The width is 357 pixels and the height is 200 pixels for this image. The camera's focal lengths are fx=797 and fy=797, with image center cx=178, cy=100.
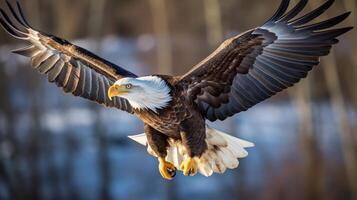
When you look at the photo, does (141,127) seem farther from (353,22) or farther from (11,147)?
(353,22)

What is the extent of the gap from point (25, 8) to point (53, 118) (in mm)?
2149

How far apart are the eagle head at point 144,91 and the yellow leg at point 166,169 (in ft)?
1.25

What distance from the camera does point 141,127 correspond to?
12188 mm

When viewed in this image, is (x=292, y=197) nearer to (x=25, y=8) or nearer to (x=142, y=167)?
(x=142, y=167)

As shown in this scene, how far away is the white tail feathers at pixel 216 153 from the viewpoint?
4586 millimetres

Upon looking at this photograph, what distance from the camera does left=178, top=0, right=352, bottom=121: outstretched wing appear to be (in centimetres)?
430

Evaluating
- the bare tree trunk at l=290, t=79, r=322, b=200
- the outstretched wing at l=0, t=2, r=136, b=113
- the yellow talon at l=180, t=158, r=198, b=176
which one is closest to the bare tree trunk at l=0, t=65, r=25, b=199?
the bare tree trunk at l=290, t=79, r=322, b=200

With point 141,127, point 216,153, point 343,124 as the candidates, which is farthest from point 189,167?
point 141,127

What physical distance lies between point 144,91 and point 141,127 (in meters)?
8.01

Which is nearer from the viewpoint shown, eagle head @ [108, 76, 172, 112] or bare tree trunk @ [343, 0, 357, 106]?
eagle head @ [108, 76, 172, 112]

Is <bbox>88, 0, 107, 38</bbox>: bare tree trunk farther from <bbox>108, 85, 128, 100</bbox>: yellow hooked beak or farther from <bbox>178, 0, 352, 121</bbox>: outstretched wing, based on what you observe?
<bbox>108, 85, 128, 100</bbox>: yellow hooked beak

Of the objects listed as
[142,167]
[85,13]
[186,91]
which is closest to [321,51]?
[186,91]

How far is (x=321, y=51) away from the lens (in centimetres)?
432

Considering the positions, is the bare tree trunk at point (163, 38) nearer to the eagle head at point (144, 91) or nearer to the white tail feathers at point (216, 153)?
the white tail feathers at point (216, 153)
